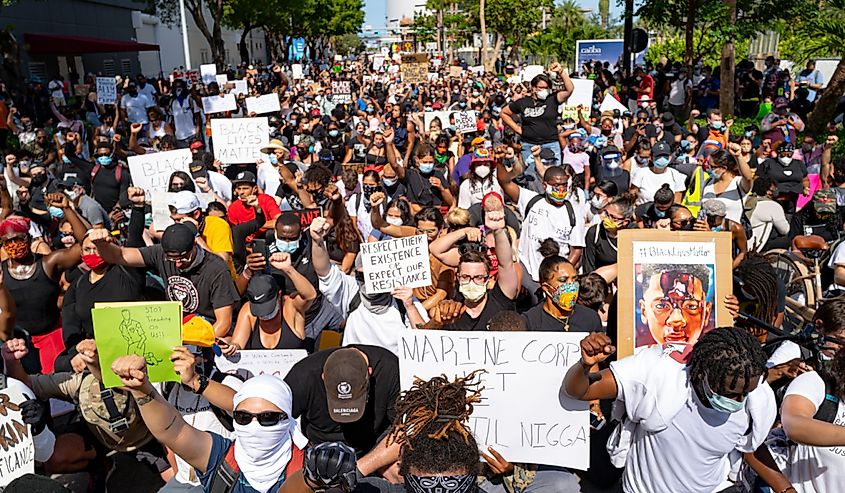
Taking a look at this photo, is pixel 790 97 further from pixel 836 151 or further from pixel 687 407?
pixel 687 407

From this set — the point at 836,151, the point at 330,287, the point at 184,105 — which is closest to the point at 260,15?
the point at 184,105

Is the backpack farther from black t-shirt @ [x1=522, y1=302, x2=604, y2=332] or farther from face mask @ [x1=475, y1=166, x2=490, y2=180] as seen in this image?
face mask @ [x1=475, y1=166, x2=490, y2=180]

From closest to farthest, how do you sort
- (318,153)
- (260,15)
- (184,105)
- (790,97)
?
(318,153) < (184,105) < (790,97) < (260,15)

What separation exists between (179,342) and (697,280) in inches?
105

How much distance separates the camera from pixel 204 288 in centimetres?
481

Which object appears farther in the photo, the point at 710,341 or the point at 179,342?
the point at 179,342

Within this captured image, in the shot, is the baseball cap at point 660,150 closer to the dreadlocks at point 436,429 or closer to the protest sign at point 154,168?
the protest sign at point 154,168

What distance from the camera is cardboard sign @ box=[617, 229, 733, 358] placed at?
383 cm

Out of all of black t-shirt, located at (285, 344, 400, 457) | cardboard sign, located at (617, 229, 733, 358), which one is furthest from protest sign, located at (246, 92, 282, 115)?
cardboard sign, located at (617, 229, 733, 358)

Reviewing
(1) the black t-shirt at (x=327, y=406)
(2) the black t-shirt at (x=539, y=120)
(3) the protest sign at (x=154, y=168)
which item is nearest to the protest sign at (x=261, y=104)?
(3) the protest sign at (x=154, y=168)

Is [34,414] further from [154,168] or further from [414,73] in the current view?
[414,73]

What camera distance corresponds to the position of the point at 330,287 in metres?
4.67

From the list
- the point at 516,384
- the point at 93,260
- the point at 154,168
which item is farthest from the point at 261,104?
the point at 516,384

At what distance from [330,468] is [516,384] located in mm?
1242
